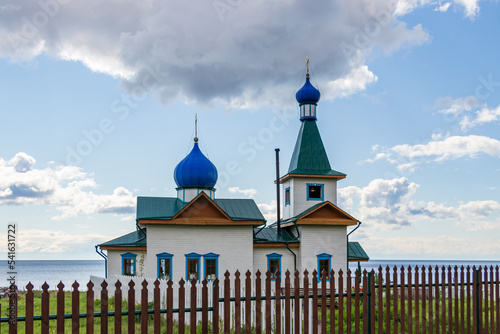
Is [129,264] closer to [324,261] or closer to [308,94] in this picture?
[324,261]

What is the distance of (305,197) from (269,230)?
2491mm

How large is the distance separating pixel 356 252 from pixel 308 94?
28.5ft

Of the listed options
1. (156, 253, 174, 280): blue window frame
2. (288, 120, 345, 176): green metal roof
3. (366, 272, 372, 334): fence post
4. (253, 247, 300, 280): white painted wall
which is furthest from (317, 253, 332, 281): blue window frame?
(366, 272, 372, 334): fence post

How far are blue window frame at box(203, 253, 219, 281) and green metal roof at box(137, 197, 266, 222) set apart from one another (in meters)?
1.96

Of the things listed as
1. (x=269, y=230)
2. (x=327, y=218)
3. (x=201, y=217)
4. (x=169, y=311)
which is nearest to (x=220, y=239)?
(x=201, y=217)

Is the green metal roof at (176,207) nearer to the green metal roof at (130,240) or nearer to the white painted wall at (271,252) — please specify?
the green metal roof at (130,240)

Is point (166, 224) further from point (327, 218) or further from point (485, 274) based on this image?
point (485, 274)

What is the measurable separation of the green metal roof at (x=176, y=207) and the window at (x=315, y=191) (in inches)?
115

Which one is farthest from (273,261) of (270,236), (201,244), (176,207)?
(176,207)

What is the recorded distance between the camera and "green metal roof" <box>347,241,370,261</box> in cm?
2618

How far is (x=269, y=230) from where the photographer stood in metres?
26.2

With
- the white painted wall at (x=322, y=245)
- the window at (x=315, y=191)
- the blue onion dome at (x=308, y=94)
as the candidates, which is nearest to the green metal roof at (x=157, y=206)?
the white painted wall at (x=322, y=245)

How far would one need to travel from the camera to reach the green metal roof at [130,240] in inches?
928

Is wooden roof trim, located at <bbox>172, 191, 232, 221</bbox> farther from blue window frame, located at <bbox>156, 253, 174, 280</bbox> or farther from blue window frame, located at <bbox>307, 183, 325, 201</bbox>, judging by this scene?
blue window frame, located at <bbox>307, 183, 325, 201</bbox>
